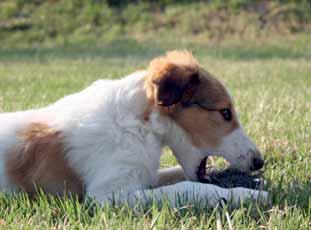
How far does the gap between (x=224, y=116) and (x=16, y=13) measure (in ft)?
67.6

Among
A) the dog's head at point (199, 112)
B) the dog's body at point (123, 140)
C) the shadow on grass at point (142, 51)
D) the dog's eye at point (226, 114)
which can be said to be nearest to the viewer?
the dog's body at point (123, 140)

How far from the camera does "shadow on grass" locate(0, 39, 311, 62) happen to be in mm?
17000

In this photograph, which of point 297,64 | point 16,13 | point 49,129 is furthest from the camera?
point 16,13

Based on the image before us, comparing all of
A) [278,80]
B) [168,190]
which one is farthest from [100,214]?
[278,80]

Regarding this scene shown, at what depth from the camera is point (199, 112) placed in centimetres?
443

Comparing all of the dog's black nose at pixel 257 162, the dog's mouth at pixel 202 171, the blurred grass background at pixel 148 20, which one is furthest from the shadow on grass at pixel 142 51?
the dog's black nose at pixel 257 162

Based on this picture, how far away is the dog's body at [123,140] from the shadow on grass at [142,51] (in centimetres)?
1178

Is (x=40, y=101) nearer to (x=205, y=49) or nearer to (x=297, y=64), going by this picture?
(x=297, y=64)

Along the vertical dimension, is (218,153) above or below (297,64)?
above

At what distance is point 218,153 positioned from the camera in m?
4.54

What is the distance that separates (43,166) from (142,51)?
1444 cm

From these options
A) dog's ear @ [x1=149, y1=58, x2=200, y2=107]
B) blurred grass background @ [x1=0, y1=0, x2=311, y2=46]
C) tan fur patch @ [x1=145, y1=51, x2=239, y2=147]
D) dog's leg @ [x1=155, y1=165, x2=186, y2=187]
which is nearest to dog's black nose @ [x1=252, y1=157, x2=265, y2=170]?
tan fur patch @ [x1=145, y1=51, x2=239, y2=147]

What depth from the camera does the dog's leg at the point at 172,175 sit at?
4.82m

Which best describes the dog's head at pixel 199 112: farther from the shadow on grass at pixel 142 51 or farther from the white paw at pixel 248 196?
the shadow on grass at pixel 142 51
